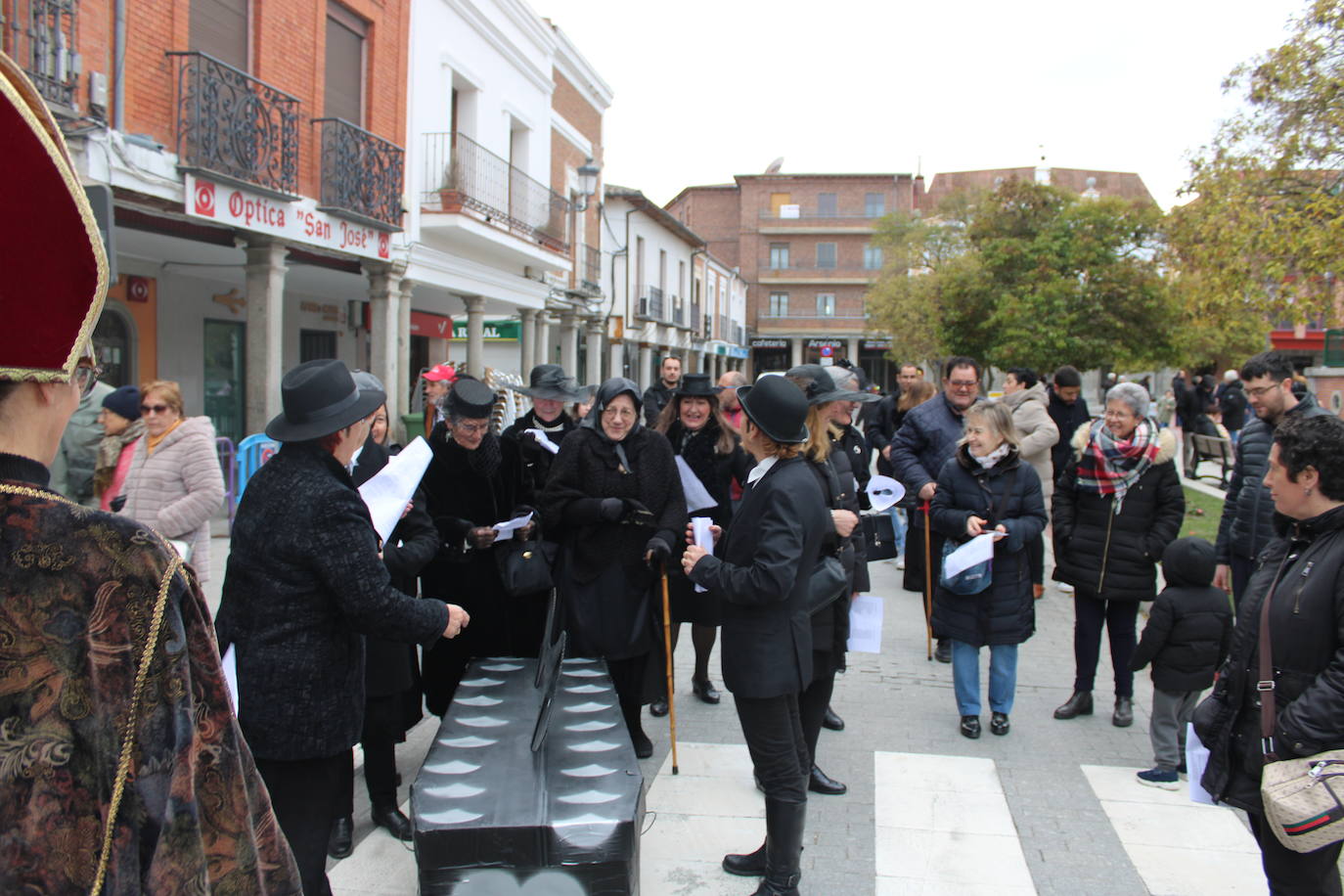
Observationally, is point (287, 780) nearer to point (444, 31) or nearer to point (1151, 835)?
point (1151, 835)

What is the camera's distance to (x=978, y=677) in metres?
5.17

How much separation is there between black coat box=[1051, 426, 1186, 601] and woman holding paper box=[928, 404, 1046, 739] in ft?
1.12

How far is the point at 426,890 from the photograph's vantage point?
2.85 metres

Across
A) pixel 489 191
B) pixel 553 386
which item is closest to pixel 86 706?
pixel 553 386

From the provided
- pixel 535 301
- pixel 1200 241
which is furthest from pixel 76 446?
pixel 535 301

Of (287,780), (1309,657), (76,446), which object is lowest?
(287,780)

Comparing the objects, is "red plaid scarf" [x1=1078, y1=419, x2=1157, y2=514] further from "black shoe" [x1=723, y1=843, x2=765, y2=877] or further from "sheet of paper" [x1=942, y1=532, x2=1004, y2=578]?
"black shoe" [x1=723, y1=843, x2=765, y2=877]

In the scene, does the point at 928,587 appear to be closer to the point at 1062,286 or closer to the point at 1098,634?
the point at 1098,634

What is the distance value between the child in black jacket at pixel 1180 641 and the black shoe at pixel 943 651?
6.76 feet

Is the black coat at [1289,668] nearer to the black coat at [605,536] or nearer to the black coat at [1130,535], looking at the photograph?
the black coat at [1130,535]

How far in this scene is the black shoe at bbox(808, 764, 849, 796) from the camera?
4453 millimetres

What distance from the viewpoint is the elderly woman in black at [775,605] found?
3299 mm

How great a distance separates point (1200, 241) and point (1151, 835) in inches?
420

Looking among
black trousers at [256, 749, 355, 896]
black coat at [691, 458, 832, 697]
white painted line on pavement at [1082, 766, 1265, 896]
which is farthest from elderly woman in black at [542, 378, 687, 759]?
white painted line on pavement at [1082, 766, 1265, 896]
